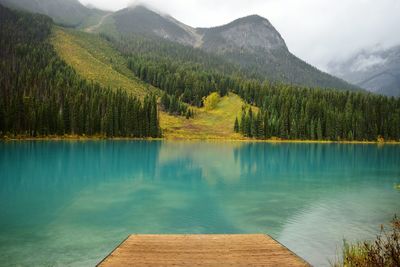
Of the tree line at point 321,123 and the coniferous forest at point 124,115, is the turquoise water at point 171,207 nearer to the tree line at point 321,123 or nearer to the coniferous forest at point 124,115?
the coniferous forest at point 124,115

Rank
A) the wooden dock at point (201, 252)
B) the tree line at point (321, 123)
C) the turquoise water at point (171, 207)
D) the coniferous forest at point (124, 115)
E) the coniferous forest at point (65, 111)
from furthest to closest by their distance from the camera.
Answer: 1. the tree line at point (321, 123)
2. the coniferous forest at point (124, 115)
3. the coniferous forest at point (65, 111)
4. the turquoise water at point (171, 207)
5. the wooden dock at point (201, 252)

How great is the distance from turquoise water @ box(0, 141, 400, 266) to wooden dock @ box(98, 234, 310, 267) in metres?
7.46

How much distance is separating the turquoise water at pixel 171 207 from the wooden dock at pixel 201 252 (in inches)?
294

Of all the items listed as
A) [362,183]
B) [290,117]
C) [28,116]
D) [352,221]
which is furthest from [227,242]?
[290,117]

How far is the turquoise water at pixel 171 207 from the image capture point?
23.8 metres

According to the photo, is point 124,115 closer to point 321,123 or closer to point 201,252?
point 321,123

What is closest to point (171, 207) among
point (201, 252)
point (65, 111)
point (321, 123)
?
point (201, 252)

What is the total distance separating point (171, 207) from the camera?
35250mm

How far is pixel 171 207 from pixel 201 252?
72.9 feet

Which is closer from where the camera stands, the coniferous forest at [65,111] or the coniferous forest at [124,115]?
the coniferous forest at [65,111]

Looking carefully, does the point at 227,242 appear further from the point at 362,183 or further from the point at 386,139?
the point at 386,139

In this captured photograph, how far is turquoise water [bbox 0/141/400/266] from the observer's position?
23.8 m

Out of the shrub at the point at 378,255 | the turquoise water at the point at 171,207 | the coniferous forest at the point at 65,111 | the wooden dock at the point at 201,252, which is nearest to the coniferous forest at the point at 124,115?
the coniferous forest at the point at 65,111

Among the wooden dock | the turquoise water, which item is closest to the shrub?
the wooden dock
